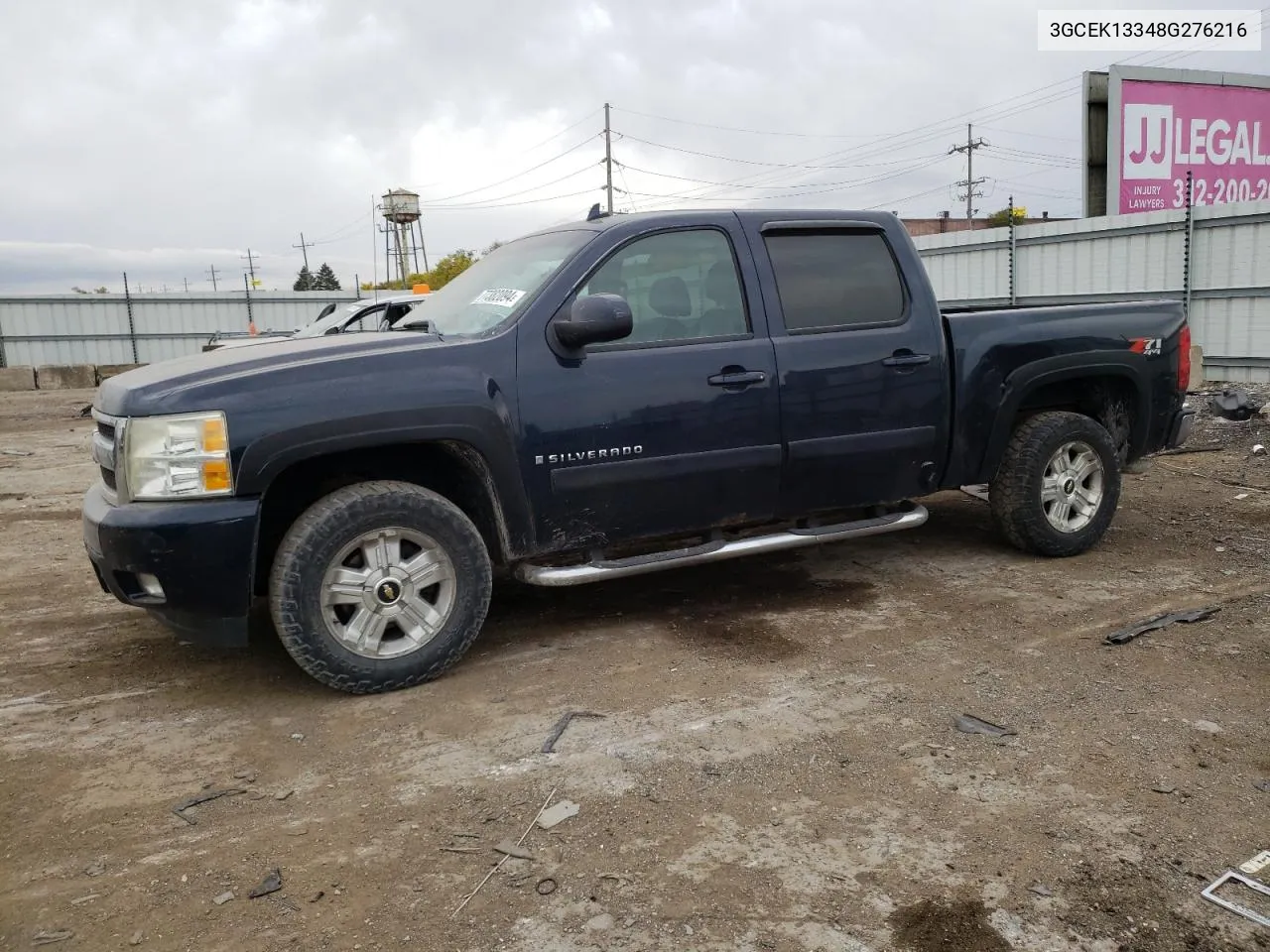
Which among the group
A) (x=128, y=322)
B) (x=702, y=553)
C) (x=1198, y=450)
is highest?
(x=128, y=322)

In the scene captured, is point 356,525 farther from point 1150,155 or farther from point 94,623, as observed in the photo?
point 1150,155

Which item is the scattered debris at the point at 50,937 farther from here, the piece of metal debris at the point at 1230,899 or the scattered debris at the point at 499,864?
the piece of metal debris at the point at 1230,899

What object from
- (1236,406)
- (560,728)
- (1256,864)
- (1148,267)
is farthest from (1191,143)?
(560,728)

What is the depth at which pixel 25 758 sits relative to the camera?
344 centimetres

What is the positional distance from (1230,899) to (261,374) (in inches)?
135

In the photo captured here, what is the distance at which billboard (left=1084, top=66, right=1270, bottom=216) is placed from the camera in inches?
633

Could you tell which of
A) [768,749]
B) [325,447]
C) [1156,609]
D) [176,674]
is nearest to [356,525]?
[325,447]

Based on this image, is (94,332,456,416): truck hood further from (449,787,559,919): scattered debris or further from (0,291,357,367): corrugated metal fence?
(0,291,357,367): corrugated metal fence

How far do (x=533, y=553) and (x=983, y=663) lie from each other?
191 centimetres

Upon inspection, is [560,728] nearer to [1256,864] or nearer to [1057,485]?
[1256,864]

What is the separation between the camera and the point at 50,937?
2.44m

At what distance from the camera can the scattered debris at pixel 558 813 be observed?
9.48 feet

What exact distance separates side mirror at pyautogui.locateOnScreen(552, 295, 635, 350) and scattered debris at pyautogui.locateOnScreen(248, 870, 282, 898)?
7.38 feet

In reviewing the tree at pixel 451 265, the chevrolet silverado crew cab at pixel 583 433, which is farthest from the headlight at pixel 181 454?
the tree at pixel 451 265
